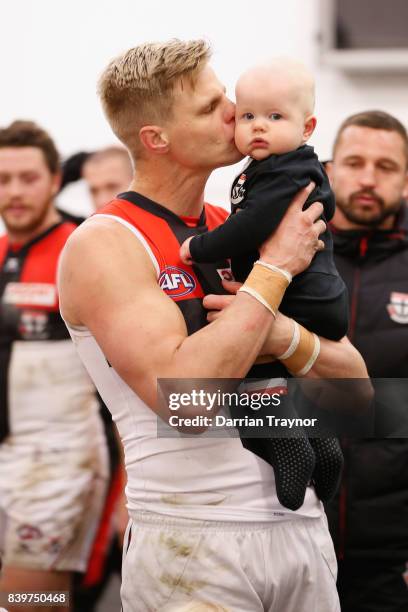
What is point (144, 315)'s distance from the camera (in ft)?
6.40

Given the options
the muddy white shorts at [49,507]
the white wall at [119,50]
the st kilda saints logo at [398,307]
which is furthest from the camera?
the white wall at [119,50]

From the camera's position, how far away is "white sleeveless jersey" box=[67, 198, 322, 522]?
2.09 metres

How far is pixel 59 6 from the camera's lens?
574cm

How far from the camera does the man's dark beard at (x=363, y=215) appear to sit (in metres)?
3.24

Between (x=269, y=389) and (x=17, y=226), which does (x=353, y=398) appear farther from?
(x=17, y=226)

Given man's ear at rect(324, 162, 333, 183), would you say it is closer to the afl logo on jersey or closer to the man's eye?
the man's eye

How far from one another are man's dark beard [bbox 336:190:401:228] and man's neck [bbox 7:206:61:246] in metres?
1.36

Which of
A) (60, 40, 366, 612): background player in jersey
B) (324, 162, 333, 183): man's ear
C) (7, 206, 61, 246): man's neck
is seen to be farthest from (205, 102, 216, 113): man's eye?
(7, 206, 61, 246): man's neck

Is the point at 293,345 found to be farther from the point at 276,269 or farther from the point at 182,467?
the point at 182,467

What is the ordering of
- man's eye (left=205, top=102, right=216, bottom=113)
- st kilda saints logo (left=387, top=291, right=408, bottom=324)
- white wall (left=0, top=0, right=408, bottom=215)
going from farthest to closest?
white wall (left=0, top=0, right=408, bottom=215), st kilda saints logo (left=387, top=291, right=408, bottom=324), man's eye (left=205, top=102, right=216, bottom=113)

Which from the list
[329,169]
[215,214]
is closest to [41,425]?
[329,169]

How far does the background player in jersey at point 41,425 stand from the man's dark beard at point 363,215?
4.00ft

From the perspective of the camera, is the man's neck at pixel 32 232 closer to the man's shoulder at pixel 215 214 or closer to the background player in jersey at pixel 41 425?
the background player in jersey at pixel 41 425

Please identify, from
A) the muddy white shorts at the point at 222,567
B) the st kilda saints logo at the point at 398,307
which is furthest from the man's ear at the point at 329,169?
the muddy white shorts at the point at 222,567
